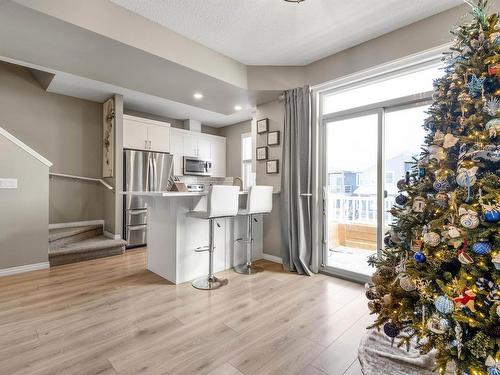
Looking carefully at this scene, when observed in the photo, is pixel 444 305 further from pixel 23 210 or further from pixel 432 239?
pixel 23 210

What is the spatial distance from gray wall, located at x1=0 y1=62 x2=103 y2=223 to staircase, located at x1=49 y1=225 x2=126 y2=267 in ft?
1.58

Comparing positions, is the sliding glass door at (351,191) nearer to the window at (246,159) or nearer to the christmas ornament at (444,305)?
the christmas ornament at (444,305)

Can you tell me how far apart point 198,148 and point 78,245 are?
3.09 meters

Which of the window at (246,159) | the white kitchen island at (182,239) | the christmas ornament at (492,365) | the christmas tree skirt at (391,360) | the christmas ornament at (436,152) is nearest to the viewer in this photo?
the christmas ornament at (492,365)

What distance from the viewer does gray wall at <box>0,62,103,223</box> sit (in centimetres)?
411

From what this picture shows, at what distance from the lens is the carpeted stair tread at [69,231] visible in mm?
3996

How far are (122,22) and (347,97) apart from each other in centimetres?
262

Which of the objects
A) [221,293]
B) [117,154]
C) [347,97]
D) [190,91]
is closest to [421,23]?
[347,97]

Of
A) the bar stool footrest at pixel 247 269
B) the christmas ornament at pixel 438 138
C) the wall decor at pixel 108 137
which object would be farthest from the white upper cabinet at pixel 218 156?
the christmas ornament at pixel 438 138

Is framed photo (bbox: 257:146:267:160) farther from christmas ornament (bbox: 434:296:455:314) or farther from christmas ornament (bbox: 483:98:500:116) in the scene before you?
christmas ornament (bbox: 434:296:455:314)

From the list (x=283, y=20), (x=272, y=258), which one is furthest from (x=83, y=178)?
(x=283, y=20)

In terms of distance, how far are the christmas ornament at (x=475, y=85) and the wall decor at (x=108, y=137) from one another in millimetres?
4697

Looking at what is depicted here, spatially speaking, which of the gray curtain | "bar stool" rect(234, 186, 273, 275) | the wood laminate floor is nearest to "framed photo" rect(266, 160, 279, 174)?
the gray curtain

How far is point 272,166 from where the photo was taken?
153 inches
